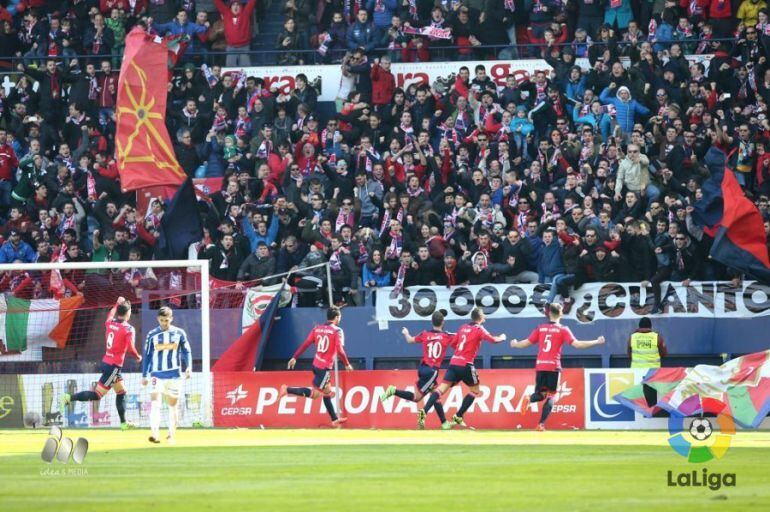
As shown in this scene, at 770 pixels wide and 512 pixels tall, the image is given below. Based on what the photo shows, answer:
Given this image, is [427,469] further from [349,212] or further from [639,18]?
[639,18]

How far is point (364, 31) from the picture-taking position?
99.7 ft

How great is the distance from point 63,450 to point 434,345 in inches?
301

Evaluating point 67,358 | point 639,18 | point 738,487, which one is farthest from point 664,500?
point 639,18

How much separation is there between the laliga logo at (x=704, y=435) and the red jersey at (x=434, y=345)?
3.76m

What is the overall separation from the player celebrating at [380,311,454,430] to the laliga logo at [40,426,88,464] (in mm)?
7103

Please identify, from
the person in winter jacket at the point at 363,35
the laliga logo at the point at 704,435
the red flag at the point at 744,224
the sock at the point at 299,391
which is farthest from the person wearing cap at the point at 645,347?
the person in winter jacket at the point at 363,35

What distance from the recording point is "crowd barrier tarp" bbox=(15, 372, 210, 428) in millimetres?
24722

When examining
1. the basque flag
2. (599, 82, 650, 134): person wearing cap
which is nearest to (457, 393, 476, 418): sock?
the basque flag

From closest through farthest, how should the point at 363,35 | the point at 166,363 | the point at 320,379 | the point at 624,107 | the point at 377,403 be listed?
the point at 166,363 → the point at 320,379 → the point at 377,403 → the point at 624,107 → the point at 363,35

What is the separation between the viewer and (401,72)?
100ft

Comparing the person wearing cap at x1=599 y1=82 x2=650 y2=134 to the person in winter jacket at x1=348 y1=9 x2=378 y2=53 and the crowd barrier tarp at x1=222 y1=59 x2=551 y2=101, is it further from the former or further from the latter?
the person in winter jacket at x1=348 y1=9 x2=378 y2=53

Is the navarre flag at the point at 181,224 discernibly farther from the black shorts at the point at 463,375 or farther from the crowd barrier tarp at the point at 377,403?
the black shorts at the point at 463,375

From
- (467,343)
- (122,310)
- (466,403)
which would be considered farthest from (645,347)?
(122,310)

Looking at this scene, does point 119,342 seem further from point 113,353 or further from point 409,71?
point 409,71
